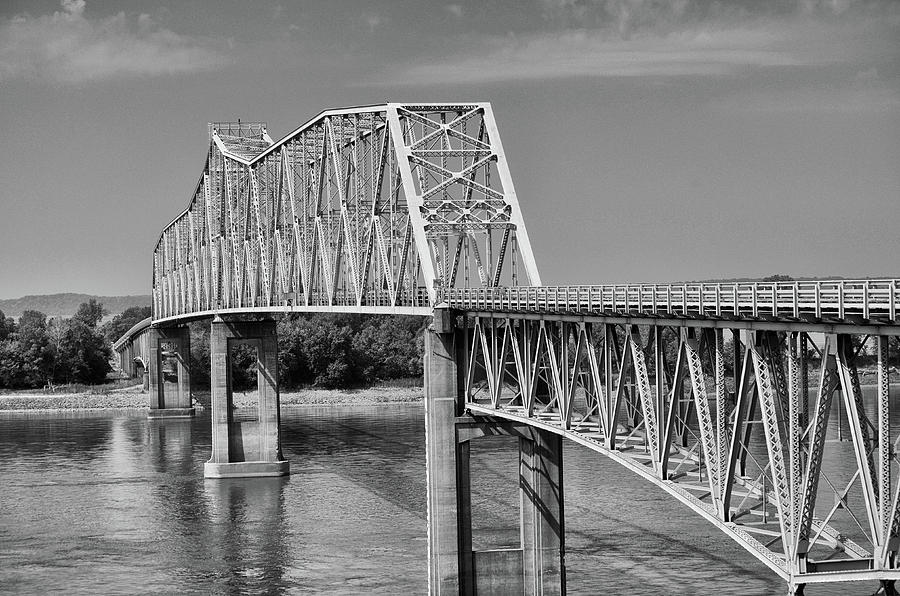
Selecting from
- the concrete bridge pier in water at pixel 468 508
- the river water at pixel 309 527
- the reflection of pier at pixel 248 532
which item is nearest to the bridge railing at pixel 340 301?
the concrete bridge pier in water at pixel 468 508

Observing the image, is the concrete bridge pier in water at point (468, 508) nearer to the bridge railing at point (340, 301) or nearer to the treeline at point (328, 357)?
the bridge railing at point (340, 301)

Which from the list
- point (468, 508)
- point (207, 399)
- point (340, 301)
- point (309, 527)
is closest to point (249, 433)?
point (340, 301)

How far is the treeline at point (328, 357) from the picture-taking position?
178 metres

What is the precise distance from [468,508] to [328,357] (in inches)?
5034

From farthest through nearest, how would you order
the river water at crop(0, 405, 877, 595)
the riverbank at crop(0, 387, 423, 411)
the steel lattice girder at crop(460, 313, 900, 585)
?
the riverbank at crop(0, 387, 423, 411)
the river water at crop(0, 405, 877, 595)
the steel lattice girder at crop(460, 313, 900, 585)

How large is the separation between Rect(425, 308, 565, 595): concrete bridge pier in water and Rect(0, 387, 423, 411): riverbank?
118913 millimetres

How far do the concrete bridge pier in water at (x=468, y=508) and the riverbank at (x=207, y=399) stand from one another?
119 metres

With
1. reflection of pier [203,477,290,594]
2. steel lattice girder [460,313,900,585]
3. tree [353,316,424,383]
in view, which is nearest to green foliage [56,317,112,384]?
tree [353,316,424,383]

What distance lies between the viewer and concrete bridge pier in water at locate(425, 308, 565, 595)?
51719 millimetres

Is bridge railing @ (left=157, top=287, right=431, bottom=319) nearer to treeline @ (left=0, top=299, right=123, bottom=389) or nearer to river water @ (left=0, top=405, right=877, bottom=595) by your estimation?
river water @ (left=0, top=405, right=877, bottom=595)

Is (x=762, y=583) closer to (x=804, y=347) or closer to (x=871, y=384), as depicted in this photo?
(x=804, y=347)

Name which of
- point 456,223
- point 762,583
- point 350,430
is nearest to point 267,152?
point 350,430

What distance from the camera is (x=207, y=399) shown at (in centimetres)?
17588

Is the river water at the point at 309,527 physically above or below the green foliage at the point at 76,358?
below
